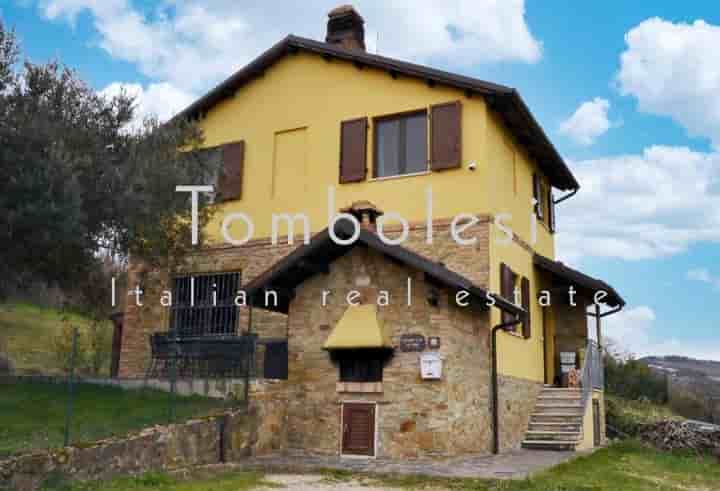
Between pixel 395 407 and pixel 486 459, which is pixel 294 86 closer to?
pixel 395 407

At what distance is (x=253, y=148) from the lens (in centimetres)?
1748

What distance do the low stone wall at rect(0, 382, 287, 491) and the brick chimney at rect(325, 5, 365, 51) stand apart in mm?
9155

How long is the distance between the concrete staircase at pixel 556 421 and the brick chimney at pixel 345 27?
31.4 ft

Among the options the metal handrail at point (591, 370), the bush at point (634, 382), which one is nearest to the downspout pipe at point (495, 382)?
the metal handrail at point (591, 370)

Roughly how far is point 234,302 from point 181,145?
4428 mm

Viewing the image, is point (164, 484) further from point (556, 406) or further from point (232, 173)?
point (556, 406)

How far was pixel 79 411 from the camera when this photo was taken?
39.4 ft

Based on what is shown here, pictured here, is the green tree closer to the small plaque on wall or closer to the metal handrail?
the small plaque on wall

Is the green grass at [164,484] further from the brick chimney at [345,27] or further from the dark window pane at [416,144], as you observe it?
the brick chimney at [345,27]

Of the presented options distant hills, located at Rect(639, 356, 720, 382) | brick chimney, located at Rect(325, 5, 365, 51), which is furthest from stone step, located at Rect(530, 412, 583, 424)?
distant hills, located at Rect(639, 356, 720, 382)

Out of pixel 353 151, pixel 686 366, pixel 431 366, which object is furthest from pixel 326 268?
pixel 686 366

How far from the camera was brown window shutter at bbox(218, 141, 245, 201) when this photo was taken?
17344 millimetres

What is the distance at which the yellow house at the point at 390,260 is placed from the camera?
1270cm

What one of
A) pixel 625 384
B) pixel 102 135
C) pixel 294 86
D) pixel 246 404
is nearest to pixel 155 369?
pixel 246 404
